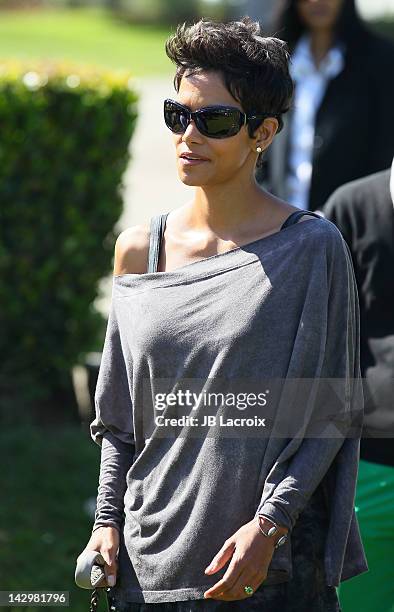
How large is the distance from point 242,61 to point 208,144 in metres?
0.19

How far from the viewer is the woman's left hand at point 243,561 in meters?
2.48

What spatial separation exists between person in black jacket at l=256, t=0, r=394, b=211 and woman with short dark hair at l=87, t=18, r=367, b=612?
2.21 meters

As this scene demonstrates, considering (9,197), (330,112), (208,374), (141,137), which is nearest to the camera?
(208,374)

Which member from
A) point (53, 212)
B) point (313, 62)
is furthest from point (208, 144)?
point (53, 212)

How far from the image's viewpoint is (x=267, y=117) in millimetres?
2705

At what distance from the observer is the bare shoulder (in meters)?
2.79

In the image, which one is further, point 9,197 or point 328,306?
point 9,197

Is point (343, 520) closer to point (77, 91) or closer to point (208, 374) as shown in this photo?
point (208, 374)

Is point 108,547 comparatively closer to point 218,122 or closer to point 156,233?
point 156,233

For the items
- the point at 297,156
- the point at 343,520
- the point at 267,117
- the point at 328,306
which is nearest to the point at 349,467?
the point at 343,520

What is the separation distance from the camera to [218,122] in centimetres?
262

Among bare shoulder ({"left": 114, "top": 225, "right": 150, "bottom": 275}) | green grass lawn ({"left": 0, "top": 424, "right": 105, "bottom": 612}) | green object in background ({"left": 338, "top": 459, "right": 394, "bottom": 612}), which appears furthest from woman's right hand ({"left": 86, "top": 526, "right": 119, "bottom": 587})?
green grass lawn ({"left": 0, "top": 424, "right": 105, "bottom": 612})

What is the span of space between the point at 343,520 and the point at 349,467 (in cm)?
12

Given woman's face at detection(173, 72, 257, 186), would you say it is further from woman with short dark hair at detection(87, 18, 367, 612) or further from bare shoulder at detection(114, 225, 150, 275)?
bare shoulder at detection(114, 225, 150, 275)
